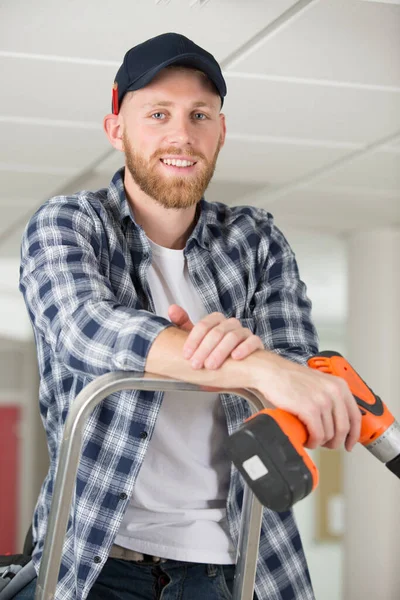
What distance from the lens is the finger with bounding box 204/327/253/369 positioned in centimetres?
102

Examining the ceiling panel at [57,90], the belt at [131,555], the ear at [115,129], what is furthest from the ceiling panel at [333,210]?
the belt at [131,555]

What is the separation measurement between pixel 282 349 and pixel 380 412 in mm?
343

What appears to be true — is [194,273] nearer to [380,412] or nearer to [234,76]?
[380,412]

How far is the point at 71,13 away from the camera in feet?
7.72

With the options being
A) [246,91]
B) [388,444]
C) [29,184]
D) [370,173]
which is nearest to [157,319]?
[388,444]

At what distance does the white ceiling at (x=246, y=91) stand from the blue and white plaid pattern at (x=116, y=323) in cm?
96

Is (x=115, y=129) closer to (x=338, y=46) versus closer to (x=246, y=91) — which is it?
(x=338, y=46)

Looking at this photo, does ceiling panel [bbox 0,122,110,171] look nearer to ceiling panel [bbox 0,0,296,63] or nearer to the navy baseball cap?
ceiling panel [bbox 0,0,296,63]

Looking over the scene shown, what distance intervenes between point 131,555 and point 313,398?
1.76ft

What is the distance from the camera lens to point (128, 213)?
147cm

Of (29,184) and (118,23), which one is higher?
(118,23)

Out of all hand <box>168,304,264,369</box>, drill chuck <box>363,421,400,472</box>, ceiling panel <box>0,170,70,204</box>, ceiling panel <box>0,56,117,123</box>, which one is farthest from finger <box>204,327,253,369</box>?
ceiling panel <box>0,170,70,204</box>

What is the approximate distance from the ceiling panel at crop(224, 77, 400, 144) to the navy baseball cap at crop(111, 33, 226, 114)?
138cm

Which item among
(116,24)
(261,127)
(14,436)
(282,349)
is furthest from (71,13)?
(14,436)
